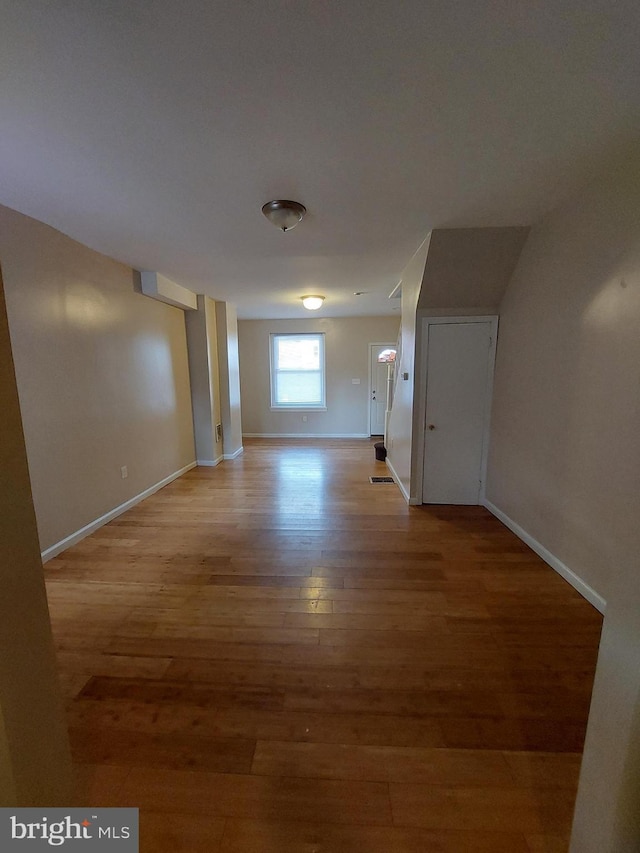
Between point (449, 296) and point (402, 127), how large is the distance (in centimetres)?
181

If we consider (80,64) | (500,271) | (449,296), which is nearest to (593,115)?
(500,271)

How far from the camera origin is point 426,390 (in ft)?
10.9

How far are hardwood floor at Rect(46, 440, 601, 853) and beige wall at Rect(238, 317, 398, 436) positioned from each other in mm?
4271

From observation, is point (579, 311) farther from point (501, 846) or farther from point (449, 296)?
point (501, 846)

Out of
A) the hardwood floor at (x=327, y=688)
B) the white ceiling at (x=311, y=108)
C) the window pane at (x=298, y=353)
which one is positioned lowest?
the hardwood floor at (x=327, y=688)

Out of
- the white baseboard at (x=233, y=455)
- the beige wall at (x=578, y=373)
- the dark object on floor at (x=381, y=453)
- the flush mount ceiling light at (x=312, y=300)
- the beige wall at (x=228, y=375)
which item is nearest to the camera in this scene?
the beige wall at (x=578, y=373)

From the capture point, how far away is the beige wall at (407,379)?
3.09 metres

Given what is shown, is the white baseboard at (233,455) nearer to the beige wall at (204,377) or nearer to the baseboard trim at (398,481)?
the beige wall at (204,377)

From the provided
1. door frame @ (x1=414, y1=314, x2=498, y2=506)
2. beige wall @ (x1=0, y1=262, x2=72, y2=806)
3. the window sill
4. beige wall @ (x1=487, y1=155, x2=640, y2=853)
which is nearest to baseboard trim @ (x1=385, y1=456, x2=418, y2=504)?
door frame @ (x1=414, y1=314, x2=498, y2=506)

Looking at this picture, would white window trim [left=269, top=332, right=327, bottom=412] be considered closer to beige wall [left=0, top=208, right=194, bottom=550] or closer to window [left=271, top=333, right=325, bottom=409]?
window [left=271, top=333, right=325, bottom=409]

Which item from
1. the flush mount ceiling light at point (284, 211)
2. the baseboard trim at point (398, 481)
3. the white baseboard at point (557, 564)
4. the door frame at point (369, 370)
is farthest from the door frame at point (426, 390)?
the door frame at point (369, 370)

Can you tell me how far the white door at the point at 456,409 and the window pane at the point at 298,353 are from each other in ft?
12.3

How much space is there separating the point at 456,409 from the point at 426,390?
0.37 metres

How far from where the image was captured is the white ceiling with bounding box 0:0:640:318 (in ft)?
3.42
